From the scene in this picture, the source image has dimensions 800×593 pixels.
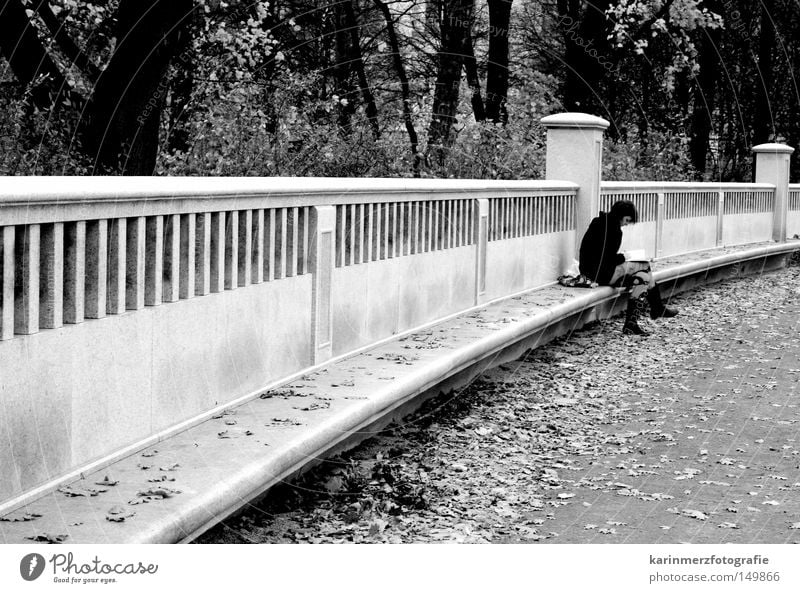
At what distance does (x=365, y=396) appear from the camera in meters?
7.18

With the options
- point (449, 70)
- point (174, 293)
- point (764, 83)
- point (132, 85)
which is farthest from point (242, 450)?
point (764, 83)

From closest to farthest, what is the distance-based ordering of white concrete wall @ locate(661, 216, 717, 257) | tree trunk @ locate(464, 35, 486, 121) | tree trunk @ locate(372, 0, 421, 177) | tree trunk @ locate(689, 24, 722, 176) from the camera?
white concrete wall @ locate(661, 216, 717, 257)
tree trunk @ locate(372, 0, 421, 177)
tree trunk @ locate(464, 35, 486, 121)
tree trunk @ locate(689, 24, 722, 176)

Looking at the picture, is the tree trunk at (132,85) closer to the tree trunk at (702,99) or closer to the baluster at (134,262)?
the baluster at (134,262)

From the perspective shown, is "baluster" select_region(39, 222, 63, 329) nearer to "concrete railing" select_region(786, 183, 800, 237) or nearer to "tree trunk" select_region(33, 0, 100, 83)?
"tree trunk" select_region(33, 0, 100, 83)

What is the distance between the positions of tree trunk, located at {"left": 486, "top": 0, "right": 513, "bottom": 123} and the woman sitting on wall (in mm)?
14764

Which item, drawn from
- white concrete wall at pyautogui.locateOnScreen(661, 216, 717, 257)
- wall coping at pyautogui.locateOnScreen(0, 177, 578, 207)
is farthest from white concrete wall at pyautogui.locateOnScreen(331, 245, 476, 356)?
white concrete wall at pyautogui.locateOnScreen(661, 216, 717, 257)

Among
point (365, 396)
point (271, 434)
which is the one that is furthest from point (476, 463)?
point (271, 434)

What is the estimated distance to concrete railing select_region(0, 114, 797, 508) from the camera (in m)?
4.76

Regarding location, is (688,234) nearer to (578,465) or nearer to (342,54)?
(342,54)

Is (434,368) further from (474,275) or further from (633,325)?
(633,325)

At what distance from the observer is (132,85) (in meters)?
16.0

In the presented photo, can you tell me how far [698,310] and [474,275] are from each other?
554 centimetres

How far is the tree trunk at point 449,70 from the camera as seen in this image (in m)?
22.5

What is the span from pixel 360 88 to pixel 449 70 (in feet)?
12.6
